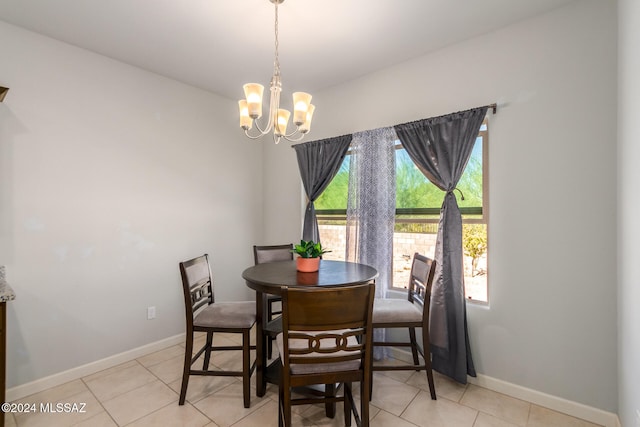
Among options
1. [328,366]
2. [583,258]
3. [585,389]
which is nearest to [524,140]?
[583,258]

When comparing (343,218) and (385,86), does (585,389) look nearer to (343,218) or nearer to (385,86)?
(343,218)

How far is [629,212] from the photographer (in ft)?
4.91

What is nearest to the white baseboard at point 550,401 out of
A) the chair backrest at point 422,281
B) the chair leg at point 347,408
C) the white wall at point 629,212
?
the white wall at point 629,212

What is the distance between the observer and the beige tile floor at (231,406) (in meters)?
1.85

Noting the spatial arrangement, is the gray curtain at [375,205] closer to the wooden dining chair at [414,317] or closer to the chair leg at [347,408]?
the wooden dining chair at [414,317]

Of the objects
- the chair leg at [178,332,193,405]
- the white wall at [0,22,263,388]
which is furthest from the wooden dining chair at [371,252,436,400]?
the white wall at [0,22,263,388]

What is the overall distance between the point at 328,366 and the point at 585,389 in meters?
1.73

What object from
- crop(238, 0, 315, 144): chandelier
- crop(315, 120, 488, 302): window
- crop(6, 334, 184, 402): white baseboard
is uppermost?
crop(238, 0, 315, 144): chandelier

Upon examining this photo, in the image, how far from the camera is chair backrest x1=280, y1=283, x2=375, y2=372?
1.39m

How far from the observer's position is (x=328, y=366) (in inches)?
59.7

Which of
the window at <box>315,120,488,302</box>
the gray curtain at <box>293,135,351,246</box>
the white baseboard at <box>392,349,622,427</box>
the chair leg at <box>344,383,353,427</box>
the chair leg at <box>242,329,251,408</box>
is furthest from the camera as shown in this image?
the gray curtain at <box>293,135,351,246</box>

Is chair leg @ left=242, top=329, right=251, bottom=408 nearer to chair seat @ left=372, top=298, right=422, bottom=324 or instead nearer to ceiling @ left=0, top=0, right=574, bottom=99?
chair seat @ left=372, top=298, right=422, bottom=324

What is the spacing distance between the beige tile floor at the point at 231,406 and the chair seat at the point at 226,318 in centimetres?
55

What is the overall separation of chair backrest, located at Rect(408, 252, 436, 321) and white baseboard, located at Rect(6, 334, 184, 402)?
2415mm
